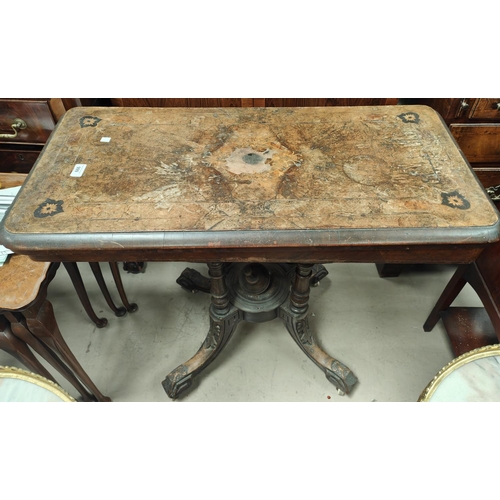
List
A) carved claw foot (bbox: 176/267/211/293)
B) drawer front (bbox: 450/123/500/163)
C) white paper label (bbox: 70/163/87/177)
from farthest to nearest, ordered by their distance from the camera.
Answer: carved claw foot (bbox: 176/267/211/293)
drawer front (bbox: 450/123/500/163)
white paper label (bbox: 70/163/87/177)

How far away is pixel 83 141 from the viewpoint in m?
1.35

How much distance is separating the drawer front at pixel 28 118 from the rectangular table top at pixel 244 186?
32 centimetres

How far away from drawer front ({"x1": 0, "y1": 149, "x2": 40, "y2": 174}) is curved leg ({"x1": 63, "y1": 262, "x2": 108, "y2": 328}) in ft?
2.17

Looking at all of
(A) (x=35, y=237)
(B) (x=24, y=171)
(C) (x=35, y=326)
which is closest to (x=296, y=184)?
(A) (x=35, y=237)

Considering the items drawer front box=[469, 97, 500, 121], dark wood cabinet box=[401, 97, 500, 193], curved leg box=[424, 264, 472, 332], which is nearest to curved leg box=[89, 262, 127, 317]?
curved leg box=[424, 264, 472, 332]

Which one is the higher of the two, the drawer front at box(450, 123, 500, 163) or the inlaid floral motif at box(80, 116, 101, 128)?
the inlaid floral motif at box(80, 116, 101, 128)

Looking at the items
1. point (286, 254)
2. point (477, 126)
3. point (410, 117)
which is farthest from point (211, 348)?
point (477, 126)

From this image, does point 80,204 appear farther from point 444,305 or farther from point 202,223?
point 444,305

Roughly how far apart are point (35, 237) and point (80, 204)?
0.52ft

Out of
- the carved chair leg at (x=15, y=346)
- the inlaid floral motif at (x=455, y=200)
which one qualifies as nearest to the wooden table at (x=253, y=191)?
the inlaid floral motif at (x=455, y=200)

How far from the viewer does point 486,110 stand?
5.66 ft

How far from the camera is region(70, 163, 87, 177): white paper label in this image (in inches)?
48.1

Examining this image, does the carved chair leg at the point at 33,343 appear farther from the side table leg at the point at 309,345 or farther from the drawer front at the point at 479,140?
the drawer front at the point at 479,140

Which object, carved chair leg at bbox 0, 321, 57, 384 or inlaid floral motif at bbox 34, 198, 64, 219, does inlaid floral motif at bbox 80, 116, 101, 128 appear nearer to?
inlaid floral motif at bbox 34, 198, 64, 219
